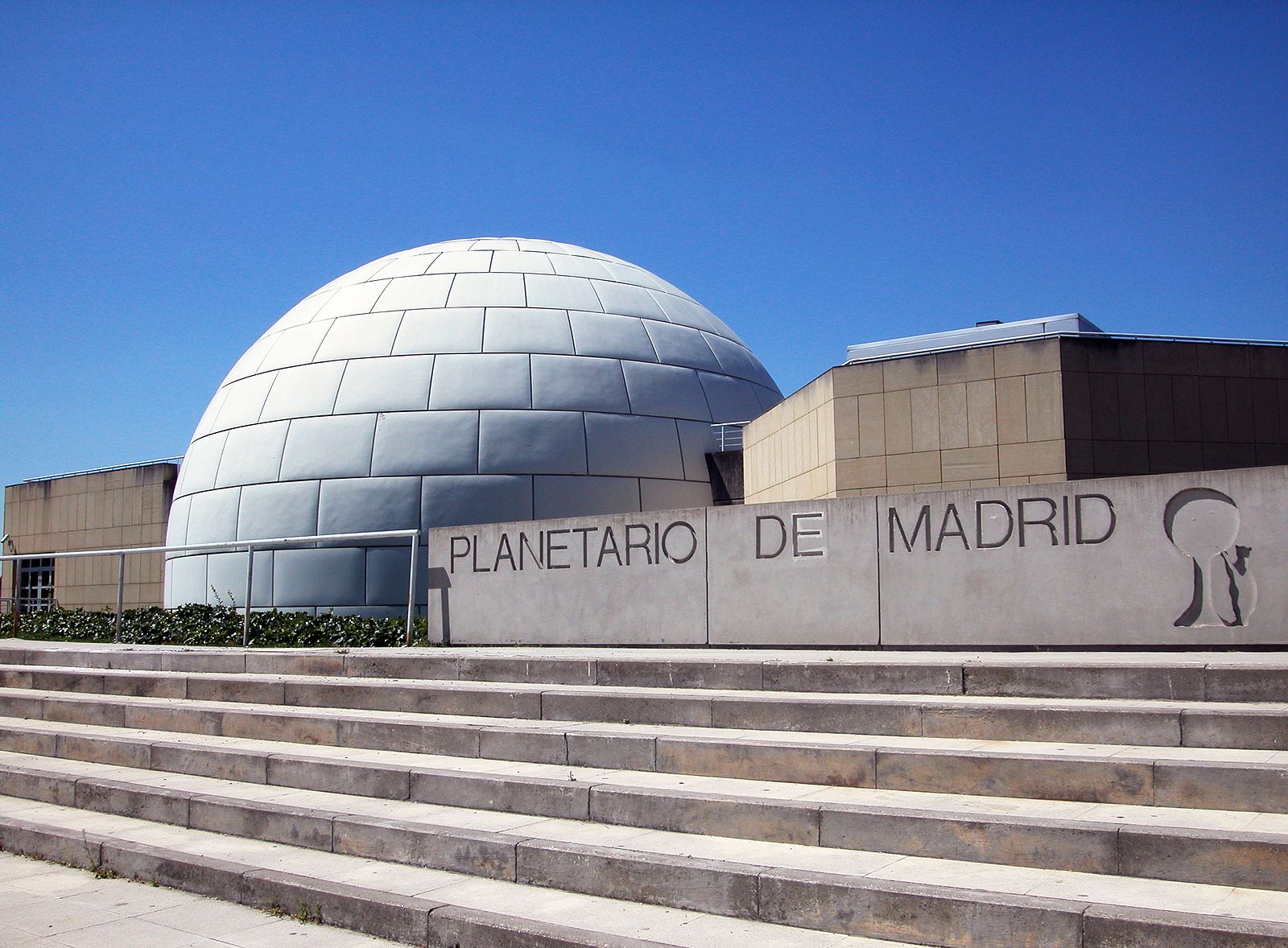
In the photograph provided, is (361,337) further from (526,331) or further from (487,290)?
(526,331)

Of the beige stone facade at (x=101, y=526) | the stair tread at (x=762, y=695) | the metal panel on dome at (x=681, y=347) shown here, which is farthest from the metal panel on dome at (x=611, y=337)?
the beige stone facade at (x=101, y=526)

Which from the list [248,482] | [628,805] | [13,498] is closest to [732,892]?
[628,805]

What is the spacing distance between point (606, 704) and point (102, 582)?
23.7m

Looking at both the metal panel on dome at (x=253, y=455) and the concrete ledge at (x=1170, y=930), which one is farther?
the metal panel on dome at (x=253, y=455)

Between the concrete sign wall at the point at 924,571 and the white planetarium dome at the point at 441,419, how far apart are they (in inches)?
224

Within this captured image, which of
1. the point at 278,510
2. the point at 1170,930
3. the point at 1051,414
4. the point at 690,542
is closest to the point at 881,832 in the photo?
the point at 1170,930

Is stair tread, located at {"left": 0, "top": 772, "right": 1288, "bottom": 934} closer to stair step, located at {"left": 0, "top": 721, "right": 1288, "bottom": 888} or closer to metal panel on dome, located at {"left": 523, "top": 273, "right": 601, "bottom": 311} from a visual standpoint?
stair step, located at {"left": 0, "top": 721, "right": 1288, "bottom": 888}

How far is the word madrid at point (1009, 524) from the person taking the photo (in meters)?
9.02

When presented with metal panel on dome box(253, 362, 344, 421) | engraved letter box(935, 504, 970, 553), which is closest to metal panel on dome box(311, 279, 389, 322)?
metal panel on dome box(253, 362, 344, 421)

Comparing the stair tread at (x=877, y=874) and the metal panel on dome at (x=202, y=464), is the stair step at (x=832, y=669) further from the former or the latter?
the metal panel on dome at (x=202, y=464)

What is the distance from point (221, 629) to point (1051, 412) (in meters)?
11.6

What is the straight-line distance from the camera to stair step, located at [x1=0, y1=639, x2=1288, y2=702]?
7.02 m

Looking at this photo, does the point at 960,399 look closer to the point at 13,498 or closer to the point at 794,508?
the point at 794,508

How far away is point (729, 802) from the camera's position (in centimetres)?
648
